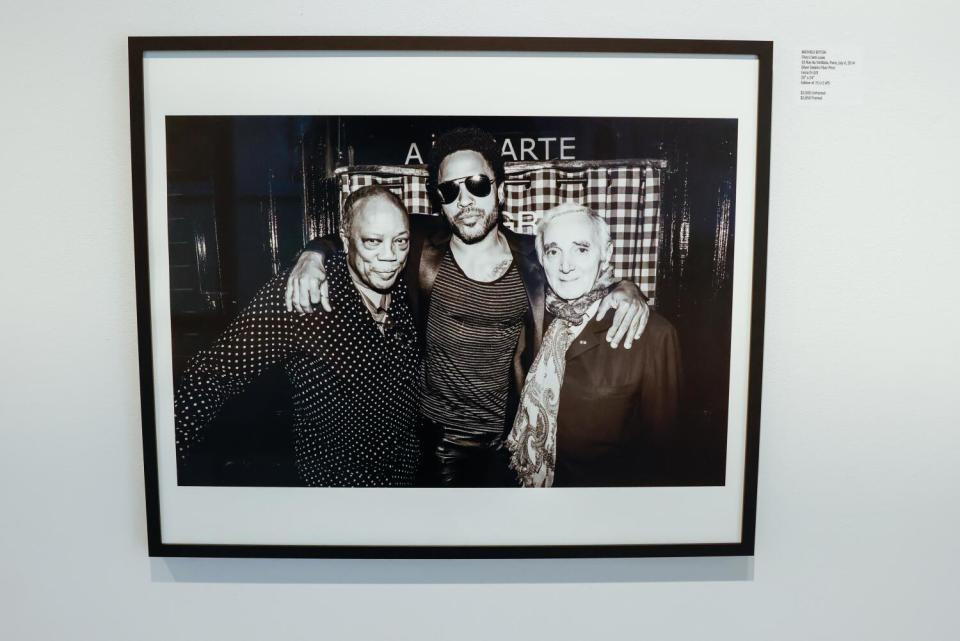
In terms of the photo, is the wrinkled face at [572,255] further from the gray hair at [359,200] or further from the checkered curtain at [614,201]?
the gray hair at [359,200]

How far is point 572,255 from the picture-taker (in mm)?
843

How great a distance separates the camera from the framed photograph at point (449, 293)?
32.6 inches

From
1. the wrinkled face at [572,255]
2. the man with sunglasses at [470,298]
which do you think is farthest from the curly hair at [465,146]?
the wrinkled face at [572,255]

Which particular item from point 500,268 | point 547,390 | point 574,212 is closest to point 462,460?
point 547,390

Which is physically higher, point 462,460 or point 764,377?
point 764,377

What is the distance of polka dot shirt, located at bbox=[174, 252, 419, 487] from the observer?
85cm

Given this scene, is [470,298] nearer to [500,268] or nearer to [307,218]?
[500,268]

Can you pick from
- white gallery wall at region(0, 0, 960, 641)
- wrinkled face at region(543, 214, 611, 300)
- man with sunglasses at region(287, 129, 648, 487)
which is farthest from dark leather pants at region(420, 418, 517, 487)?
wrinkled face at region(543, 214, 611, 300)

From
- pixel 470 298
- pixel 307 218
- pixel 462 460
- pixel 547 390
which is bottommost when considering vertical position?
pixel 462 460

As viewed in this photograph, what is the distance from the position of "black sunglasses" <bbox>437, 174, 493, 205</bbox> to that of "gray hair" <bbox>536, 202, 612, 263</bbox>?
0.30ft

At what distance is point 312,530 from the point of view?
0.88 metres

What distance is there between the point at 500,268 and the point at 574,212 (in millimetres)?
133
